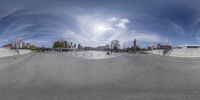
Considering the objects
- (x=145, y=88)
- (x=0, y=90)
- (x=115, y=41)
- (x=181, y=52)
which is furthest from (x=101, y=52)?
(x=181, y=52)

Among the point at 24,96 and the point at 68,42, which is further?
the point at 68,42

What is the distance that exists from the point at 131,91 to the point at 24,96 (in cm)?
334

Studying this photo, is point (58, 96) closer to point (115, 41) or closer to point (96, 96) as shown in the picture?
point (96, 96)

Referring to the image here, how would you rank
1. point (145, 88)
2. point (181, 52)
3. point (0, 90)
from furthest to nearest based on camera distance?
1. point (181, 52)
2. point (145, 88)
3. point (0, 90)

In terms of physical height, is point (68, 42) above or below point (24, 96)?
above

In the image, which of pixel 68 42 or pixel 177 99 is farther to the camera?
pixel 68 42

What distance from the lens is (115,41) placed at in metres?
17.7

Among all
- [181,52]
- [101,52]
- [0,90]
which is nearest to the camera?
[0,90]

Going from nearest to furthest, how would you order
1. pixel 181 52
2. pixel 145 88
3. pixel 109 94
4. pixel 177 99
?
pixel 177 99 → pixel 109 94 → pixel 145 88 → pixel 181 52

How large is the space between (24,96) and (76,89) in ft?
5.91

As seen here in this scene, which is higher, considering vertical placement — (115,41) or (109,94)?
(115,41)

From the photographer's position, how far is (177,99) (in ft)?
19.9

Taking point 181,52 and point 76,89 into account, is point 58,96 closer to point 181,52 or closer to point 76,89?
point 76,89

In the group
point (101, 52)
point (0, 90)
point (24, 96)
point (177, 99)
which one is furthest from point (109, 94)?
point (101, 52)
